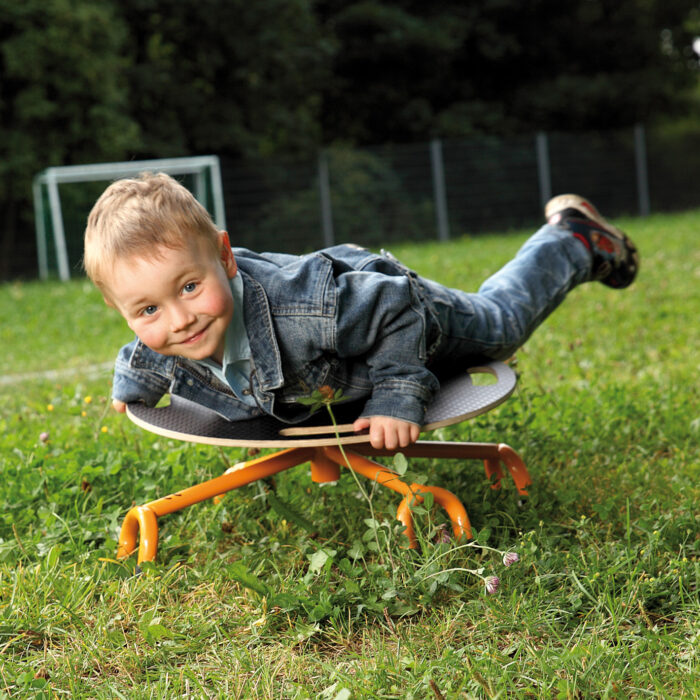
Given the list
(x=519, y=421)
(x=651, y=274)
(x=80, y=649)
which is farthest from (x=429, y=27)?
(x=80, y=649)

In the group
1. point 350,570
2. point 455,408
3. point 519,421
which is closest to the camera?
point 350,570

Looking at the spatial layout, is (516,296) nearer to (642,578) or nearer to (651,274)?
(642,578)

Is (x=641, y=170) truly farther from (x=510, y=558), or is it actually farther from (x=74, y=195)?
(x=510, y=558)

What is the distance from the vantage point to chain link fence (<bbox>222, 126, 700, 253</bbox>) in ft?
46.6

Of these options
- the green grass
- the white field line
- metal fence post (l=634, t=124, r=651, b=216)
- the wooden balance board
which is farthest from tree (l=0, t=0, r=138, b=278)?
the wooden balance board

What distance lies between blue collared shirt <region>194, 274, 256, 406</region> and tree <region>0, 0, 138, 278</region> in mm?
12273

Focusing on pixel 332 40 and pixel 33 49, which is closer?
pixel 33 49

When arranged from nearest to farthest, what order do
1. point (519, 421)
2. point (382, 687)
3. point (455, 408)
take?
point (382, 687) < point (455, 408) < point (519, 421)

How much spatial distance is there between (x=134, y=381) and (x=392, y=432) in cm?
72

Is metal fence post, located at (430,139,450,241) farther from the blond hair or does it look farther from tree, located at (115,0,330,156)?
the blond hair

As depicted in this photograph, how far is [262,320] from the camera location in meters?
2.13

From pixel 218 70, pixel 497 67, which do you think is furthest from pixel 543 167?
pixel 218 70

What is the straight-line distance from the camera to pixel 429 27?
64.4 ft

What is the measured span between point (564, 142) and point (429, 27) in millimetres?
4780
